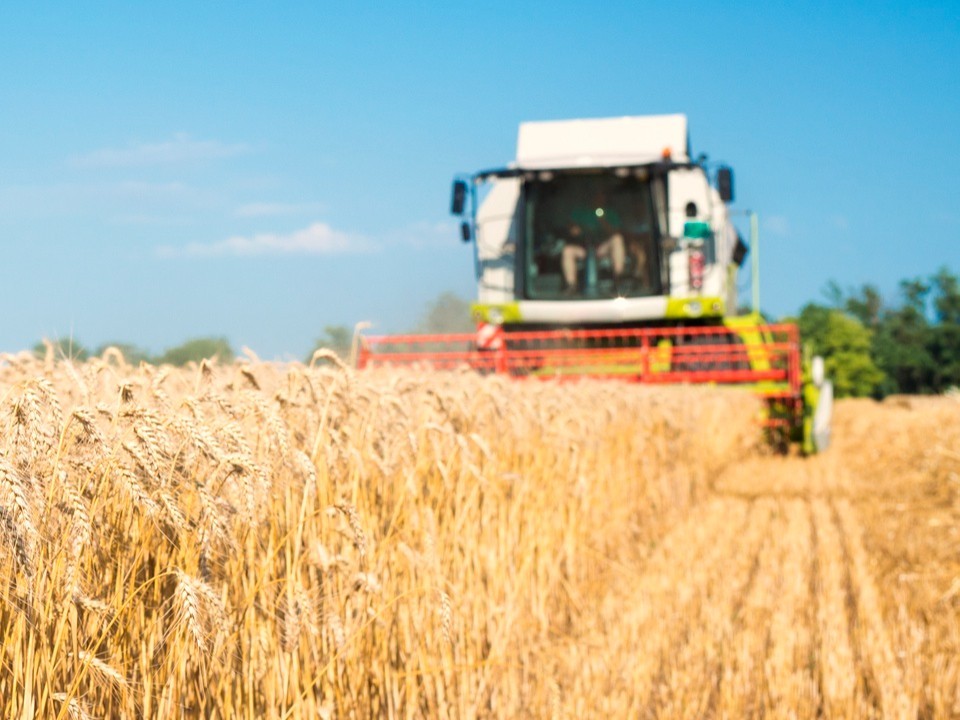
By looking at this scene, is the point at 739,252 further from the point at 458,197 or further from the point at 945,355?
Answer: the point at 945,355

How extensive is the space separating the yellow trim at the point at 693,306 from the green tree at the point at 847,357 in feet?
205

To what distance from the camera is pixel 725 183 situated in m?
11.7

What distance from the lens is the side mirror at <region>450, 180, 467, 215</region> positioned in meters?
12.4

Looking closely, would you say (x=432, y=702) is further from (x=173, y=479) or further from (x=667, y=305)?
(x=667, y=305)

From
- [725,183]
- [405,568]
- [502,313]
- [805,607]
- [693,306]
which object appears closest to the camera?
[405,568]

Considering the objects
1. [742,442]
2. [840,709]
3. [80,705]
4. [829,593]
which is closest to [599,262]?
[742,442]

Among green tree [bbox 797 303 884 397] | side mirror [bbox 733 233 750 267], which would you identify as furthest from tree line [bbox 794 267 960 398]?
side mirror [bbox 733 233 750 267]

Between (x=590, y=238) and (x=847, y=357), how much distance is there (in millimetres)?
65295

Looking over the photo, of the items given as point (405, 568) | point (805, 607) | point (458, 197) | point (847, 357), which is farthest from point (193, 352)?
point (847, 357)

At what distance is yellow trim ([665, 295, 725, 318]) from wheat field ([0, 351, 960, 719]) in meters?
4.76

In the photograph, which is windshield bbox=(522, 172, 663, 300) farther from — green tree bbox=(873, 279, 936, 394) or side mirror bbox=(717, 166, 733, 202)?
green tree bbox=(873, 279, 936, 394)

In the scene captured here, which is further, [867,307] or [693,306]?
[867,307]

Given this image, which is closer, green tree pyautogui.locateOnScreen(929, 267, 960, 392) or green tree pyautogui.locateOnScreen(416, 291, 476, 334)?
green tree pyautogui.locateOnScreen(416, 291, 476, 334)

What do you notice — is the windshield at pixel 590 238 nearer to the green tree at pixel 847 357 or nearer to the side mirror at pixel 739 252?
the side mirror at pixel 739 252
